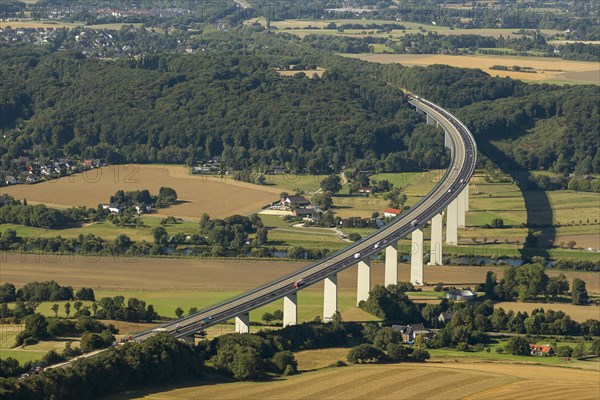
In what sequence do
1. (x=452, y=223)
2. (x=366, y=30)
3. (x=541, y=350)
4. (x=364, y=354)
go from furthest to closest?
(x=366, y=30), (x=452, y=223), (x=541, y=350), (x=364, y=354)

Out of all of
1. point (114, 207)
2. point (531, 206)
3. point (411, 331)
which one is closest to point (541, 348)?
point (411, 331)

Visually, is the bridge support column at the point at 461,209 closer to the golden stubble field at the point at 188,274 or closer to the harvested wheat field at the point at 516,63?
the golden stubble field at the point at 188,274

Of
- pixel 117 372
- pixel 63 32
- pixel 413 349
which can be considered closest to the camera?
pixel 117 372

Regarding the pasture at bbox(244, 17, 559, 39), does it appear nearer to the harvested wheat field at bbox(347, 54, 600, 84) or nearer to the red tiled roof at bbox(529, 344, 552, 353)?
the harvested wheat field at bbox(347, 54, 600, 84)

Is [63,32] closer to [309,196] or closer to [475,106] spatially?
[475,106]

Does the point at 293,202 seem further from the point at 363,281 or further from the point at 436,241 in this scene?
the point at 363,281

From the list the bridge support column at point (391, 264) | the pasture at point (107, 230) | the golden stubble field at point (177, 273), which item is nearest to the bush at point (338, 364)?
the golden stubble field at point (177, 273)

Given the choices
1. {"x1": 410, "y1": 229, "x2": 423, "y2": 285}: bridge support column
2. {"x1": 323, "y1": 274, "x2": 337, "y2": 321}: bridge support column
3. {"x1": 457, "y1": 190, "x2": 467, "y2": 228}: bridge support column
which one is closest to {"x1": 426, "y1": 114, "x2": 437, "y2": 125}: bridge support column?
{"x1": 457, "y1": 190, "x2": 467, "y2": 228}: bridge support column

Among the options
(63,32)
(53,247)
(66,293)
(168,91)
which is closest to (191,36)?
(63,32)
